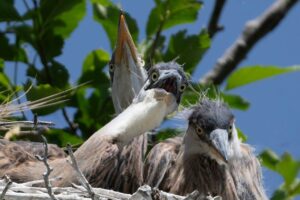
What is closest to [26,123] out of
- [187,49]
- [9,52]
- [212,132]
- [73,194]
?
[73,194]

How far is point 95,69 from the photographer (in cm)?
515

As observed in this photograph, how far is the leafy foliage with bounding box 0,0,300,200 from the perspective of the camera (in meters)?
4.98

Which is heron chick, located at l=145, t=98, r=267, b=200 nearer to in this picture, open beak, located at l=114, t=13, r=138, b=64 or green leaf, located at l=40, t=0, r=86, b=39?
open beak, located at l=114, t=13, r=138, b=64

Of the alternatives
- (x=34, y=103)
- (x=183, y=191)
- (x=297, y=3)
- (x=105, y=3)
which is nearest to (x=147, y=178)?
(x=183, y=191)

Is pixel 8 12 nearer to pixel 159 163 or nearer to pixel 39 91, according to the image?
pixel 39 91

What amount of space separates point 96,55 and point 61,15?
8.4 inches

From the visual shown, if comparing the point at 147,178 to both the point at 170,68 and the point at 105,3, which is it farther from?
the point at 105,3

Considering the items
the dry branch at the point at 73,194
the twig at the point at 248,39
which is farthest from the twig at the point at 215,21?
the dry branch at the point at 73,194

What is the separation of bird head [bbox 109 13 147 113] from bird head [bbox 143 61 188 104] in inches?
11.7

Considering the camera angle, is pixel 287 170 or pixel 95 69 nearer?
pixel 95 69

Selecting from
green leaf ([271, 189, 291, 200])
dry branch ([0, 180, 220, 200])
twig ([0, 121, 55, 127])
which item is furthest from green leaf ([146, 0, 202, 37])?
dry branch ([0, 180, 220, 200])

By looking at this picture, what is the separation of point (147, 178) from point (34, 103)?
0.46 meters

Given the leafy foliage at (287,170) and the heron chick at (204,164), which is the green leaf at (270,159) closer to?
the leafy foliage at (287,170)

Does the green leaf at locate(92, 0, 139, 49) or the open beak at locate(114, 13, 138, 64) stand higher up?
the green leaf at locate(92, 0, 139, 49)
